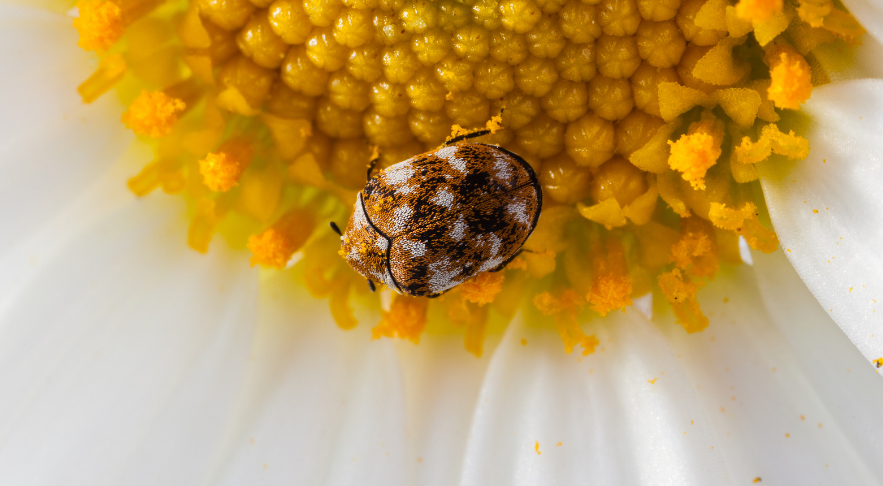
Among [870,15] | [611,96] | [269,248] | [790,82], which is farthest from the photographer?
[269,248]

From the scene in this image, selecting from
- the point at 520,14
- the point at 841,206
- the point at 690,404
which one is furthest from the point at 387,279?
Answer: the point at 841,206

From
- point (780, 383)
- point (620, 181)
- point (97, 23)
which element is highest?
point (97, 23)

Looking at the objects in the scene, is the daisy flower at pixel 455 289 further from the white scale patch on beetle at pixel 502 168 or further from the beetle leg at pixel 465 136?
the white scale patch on beetle at pixel 502 168

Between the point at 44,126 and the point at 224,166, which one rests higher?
the point at 44,126

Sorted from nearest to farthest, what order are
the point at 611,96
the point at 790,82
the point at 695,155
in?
the point at 790,82
the point at 695,155
the point at 611,96

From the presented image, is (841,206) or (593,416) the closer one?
(841,206)

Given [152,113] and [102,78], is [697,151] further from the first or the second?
[102,78]

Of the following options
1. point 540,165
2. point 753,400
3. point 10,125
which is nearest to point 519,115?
point 540,165

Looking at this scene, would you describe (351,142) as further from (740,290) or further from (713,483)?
(713,483)
